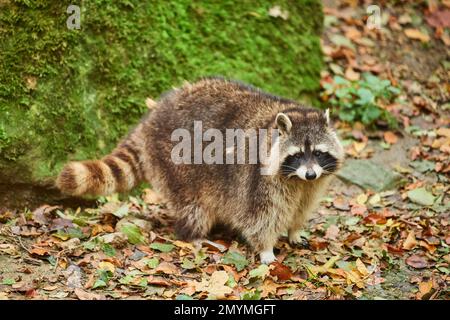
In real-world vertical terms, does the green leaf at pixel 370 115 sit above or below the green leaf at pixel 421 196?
above

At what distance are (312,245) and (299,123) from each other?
107 centimetres

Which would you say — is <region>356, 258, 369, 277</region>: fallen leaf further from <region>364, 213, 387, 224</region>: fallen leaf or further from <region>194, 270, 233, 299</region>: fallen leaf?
<region>194, 270, 233, 299</region>: fallen leaf

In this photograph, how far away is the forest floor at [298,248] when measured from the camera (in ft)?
14.7

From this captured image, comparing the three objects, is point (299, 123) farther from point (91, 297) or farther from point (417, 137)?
point (417, 137)

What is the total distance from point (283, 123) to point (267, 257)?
42.3 inches

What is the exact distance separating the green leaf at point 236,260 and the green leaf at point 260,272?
7.2 inches

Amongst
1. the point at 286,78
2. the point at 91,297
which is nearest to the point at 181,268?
the point at 91,297

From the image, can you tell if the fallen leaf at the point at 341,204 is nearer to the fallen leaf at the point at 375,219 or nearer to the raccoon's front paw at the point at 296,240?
the fallen leaf at the point at 375,219

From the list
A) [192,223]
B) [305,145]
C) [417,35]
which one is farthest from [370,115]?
[192,223]

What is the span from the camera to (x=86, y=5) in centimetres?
579

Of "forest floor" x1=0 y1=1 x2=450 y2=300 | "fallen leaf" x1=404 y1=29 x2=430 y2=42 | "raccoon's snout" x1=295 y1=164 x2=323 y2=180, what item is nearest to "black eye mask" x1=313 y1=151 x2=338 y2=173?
"raccoon's snout" x1=295 y1=164 x2=323 y2=180

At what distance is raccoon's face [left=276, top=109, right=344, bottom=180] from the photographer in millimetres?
4859

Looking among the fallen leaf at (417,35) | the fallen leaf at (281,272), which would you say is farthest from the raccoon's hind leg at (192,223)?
the fallen leaf at (417,35)

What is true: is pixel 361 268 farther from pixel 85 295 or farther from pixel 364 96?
pixel 364 96
